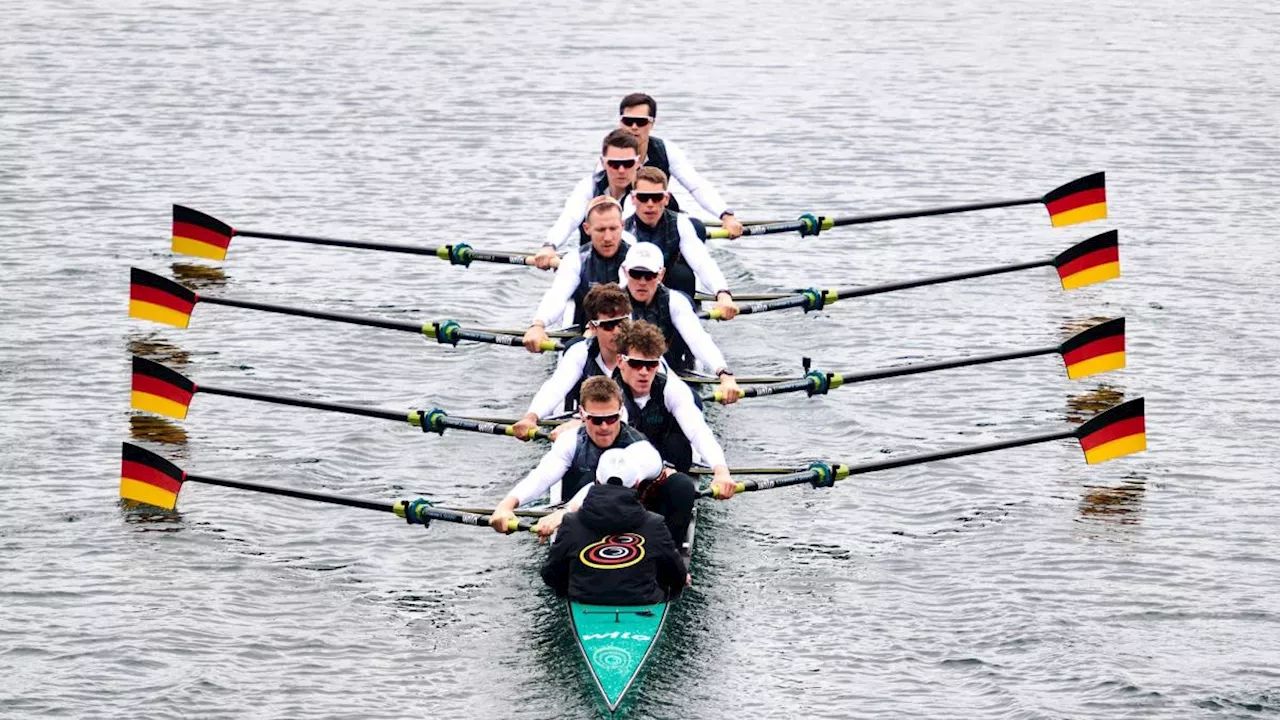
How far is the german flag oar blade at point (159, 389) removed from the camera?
55.7 ft

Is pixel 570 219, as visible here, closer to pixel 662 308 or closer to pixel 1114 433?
pixel 662 308

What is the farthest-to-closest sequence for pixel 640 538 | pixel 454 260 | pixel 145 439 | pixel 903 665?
pixel 454 260
pixel 145 439
pixel 903 665
pixel 640 538

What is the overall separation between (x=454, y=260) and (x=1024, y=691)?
8125 millimetres

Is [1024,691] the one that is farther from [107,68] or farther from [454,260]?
[107,68]

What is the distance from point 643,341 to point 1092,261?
28.0 feet

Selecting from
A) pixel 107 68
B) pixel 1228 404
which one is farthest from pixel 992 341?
pixel 107 68

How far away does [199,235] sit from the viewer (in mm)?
22562

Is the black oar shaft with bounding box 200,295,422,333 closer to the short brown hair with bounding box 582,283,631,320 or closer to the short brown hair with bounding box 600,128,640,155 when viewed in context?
the short brown hair with bounding box 600,128,640,155

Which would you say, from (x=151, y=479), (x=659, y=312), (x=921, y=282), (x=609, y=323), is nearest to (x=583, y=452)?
(x=609, y=323)

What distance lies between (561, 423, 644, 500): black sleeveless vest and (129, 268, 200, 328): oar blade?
7.13m

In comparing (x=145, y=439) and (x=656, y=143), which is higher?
(x=656, y=143)

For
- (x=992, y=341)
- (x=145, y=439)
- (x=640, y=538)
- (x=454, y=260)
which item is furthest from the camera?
(x=992, y=341)

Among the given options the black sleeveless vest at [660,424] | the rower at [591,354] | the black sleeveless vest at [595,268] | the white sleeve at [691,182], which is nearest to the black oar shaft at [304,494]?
the rower at [591,354]

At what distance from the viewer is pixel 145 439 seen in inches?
715
